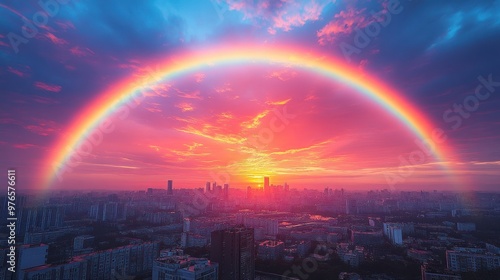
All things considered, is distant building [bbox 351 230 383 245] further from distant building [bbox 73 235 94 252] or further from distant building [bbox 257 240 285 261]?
distant building [bbox 73 235 94 252]

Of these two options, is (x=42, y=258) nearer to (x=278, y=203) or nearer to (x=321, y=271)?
(x=321, y=271)

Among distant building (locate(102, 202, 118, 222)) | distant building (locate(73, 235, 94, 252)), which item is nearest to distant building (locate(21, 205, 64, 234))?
distant building (locate(102, 202, 118, 222))

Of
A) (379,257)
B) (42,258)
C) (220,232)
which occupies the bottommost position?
(379,257)

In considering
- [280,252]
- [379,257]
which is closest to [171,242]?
[280,252]

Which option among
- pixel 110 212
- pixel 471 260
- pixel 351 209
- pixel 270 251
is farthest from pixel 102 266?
pixel 351 209

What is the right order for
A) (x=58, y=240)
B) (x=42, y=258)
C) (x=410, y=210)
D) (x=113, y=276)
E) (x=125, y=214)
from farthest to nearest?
1. (x=410, y=210)
2. (x=125, y=214)
3. (x=58, y=240)
4. (x=113, y=276)
5. (x=42, y=258)

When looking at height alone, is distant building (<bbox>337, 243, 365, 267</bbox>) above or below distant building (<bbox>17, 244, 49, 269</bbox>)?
below

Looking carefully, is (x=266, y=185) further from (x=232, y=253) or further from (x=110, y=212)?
(x=232, y=253)

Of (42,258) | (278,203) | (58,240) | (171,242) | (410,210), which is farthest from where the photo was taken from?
(278,203)
